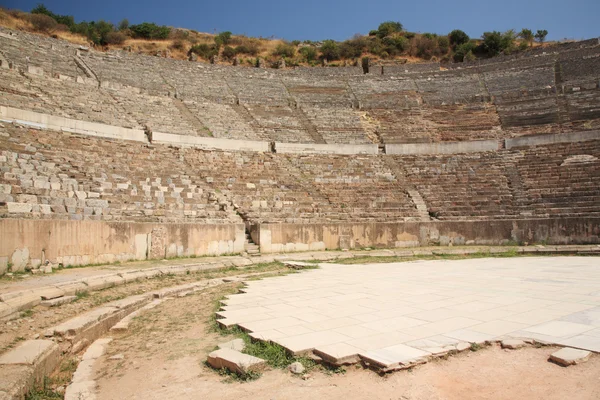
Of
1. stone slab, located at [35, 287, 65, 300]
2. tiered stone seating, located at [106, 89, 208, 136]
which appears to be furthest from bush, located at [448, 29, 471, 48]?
stone slab, located at [35, 287, 65, 300]

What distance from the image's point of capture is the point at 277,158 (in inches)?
752

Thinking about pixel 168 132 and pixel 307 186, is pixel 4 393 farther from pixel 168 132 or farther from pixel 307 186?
pixel 168 132

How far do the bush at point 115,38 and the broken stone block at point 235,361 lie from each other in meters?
34.8

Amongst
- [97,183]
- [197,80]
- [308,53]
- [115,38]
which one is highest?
[115,38]

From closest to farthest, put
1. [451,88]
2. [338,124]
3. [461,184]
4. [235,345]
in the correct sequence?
[235,345] < [461,184] < [338,124] < [451,88]

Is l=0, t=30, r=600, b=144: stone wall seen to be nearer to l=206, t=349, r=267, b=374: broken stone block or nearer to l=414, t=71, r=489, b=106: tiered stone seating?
l=414, t=71, r=489, b=106: tiered stone seating

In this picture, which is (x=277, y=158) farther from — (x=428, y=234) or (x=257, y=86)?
(x=257, y=86)

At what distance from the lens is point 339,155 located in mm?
20172

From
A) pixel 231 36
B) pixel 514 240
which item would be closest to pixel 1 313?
pixel 514 240

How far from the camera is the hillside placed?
32656 millimetres

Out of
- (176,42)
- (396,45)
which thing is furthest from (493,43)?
(176,42)

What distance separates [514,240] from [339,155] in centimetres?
845

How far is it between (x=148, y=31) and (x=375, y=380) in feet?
122

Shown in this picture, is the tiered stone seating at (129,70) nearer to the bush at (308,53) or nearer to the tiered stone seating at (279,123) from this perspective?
the tiered stone seating at (279,123)
